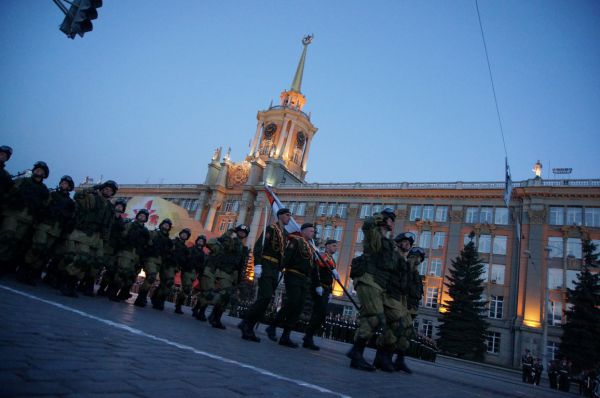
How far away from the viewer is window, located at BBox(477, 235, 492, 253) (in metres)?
39.0

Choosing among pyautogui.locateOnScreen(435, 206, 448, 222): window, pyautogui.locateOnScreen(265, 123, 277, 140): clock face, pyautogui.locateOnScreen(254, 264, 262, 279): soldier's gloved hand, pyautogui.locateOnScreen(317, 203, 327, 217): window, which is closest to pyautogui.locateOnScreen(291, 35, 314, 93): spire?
pyautogui.locateOnScreen(265, 123, 277, 140): clock face

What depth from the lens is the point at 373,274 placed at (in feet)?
21.4

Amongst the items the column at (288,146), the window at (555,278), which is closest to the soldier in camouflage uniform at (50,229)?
the window at (555,278)

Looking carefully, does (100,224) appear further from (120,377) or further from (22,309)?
(120,377)

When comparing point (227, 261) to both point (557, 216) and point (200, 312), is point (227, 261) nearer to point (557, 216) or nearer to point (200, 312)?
point (200, 312)

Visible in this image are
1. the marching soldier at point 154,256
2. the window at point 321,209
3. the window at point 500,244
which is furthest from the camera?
the window at point 321,209

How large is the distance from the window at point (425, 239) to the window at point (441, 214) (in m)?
1.86

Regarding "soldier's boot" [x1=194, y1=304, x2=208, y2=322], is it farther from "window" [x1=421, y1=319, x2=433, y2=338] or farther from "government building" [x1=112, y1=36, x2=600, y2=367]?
"window" [x1=421, y1=319, x2=433, y2=338]

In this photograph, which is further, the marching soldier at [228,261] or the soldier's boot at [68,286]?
the marching soldier at [228,261]

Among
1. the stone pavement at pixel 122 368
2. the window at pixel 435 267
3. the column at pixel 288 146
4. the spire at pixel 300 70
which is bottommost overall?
the stone pavement at pixel 122 368

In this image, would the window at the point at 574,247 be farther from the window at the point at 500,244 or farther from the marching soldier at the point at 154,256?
the marching soldier at the point at 154,256

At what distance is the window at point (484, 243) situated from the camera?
3900 cm

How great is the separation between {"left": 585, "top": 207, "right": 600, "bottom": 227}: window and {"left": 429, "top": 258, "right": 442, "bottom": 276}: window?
13.1 m

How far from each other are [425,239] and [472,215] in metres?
5.29
